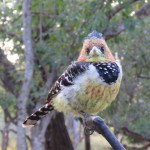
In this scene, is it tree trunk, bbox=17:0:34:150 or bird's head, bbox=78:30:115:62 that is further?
tree trunk, bbox=17:0:34:150

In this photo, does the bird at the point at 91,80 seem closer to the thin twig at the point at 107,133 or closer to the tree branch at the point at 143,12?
the thin twig at the point at 107,133

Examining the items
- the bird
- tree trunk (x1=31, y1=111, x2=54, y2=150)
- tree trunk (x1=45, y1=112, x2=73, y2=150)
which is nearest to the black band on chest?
the bird

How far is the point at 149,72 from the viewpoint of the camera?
796 centimetres

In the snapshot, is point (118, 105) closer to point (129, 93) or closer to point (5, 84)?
point (129, 93)

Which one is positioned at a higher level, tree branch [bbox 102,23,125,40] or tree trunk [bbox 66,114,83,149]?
tree branch [bbox 102,23,125,40]

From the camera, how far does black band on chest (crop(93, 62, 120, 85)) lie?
2.93 metres

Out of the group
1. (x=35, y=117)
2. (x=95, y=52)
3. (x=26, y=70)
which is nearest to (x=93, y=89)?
(x=95, y=52)

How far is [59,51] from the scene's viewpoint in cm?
706

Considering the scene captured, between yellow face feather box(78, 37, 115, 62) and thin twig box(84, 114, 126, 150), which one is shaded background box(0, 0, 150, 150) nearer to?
yellow face feather box(78, 37, 115, 62)

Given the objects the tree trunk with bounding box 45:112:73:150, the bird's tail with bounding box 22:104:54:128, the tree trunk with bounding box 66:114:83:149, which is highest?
the bird's tail with bounding box 22:104:54:128

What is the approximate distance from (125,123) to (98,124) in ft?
19.7

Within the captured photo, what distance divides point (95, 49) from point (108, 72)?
190mm

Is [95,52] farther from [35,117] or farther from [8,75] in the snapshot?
[8,75]

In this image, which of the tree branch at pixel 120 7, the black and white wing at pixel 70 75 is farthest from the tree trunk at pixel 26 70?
the black and white wing at pixel 70 75
